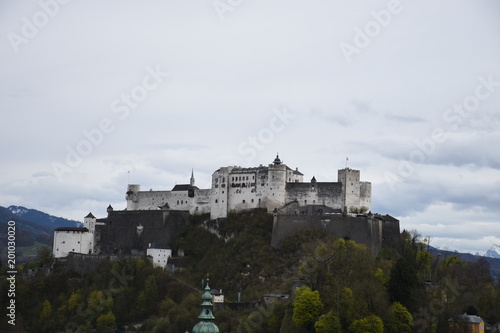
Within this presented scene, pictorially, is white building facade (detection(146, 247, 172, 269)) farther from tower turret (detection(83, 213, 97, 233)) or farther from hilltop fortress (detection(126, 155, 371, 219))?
tower turret (detection(83, 213, 97, 233))

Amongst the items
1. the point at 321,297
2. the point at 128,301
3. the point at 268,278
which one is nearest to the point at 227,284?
the point at 268,278

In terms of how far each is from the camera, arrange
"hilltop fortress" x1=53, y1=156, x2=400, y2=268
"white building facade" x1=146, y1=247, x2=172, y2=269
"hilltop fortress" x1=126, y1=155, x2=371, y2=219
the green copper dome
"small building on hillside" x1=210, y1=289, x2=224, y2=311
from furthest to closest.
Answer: "white building facade" x1=146, y1=247, x2=172, y2=269 < "hilltop fortress" x1=126, y1=155, x2=371, y2=219 < "hilltop fortress" x1=53, y1=156, x2=400, y2=268 < "small building on hillside" x1=210, y1=289, x2=224, y2=311 < the green copper dome

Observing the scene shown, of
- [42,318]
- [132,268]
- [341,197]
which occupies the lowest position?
[42,318]

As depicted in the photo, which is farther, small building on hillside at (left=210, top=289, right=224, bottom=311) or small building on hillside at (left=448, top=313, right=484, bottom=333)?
small building on hillside at (left=210, top=289, right=224, bottom=311)

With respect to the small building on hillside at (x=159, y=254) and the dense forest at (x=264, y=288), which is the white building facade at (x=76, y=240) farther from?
the small building on hillside at (x=159, y=254)

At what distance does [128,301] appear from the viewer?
78188mm

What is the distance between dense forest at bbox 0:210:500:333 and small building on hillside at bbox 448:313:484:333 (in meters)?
0.56

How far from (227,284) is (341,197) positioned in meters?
13.4

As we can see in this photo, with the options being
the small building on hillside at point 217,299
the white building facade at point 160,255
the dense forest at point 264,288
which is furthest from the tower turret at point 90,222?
the small building on hillside at point 217,299

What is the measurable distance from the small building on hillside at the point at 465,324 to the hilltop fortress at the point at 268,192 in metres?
19.5

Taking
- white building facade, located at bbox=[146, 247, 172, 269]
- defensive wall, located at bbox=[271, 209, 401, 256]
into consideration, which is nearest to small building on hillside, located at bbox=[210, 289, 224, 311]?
defensive wall, located at bbox=[271, 209, 401, 256]

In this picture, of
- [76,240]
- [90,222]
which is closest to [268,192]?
[90,222]

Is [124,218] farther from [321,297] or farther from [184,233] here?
[321,297]

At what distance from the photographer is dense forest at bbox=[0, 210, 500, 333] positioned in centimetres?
5838
